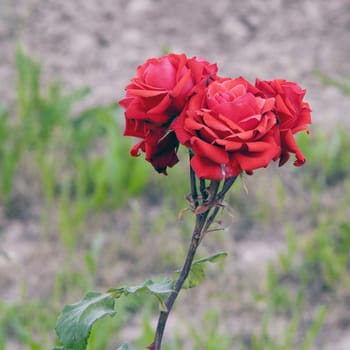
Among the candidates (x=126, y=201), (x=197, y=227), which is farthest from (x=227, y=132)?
(x=126, y=201)

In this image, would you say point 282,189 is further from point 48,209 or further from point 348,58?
point 348,58

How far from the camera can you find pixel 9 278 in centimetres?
283

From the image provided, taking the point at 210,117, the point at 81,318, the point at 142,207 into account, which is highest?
the point at 142,207

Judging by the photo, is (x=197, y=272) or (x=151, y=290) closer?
(x=151, y=290)

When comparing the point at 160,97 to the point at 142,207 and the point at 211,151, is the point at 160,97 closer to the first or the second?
the point at 211,151

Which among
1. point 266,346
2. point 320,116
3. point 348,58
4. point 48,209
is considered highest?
point 348,58

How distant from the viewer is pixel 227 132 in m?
1.13

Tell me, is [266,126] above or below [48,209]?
below

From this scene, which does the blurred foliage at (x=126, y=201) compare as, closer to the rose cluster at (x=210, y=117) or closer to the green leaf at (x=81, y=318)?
the green leaf at (x=81, y=318)

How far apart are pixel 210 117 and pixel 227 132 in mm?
31

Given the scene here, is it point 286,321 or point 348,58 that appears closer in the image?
point 286,321

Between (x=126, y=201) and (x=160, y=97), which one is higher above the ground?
(x=126, y=201)

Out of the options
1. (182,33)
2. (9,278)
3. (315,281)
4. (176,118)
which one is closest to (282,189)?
(315,281)

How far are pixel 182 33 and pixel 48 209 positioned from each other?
161cm
